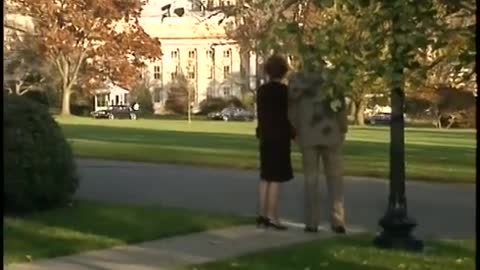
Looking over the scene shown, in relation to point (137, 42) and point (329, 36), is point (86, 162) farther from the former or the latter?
point (137, 42)

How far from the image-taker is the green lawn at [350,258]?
429 inches

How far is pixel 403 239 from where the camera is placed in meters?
12.1

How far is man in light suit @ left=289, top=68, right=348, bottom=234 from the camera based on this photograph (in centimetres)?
1309

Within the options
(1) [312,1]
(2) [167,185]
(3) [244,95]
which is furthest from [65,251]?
(3) [244,95]

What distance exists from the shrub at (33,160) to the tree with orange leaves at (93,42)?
39.3 meters

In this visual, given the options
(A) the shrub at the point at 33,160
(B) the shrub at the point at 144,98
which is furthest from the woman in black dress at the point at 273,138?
(B) the shrub at the point at 144,98

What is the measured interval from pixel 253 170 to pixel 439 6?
1746cm

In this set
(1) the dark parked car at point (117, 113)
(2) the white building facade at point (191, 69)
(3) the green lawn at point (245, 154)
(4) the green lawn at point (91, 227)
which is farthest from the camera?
(2) the white building facade at point (191, 69)

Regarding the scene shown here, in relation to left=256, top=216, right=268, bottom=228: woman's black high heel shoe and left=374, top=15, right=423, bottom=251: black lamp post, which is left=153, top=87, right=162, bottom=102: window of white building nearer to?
left=256, top=216, right=268, bottom=228: woman's black high heel shoe

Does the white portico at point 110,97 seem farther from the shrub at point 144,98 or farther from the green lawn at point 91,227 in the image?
the green lawn at point 91,227

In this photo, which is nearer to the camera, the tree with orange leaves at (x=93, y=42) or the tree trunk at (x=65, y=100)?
the tree with orange leaves at (x=93, y=42)

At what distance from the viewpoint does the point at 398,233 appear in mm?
12086

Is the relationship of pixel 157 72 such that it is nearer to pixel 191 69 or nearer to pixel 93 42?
pixel 191 69

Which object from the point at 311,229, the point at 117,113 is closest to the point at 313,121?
the point at 311,229
